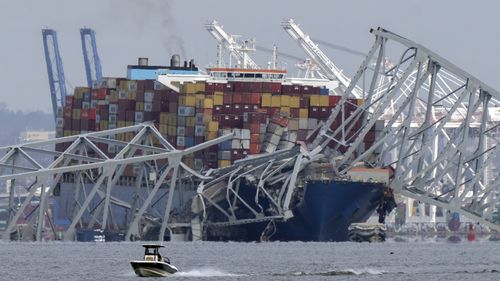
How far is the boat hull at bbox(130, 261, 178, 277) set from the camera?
10288 centimetres

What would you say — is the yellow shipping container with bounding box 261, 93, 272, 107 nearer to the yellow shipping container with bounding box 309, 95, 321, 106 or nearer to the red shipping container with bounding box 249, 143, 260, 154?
the yellow shipping container with bounding box 309, 95, 321, 106

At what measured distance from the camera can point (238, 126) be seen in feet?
568

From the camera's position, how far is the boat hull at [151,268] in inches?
4050

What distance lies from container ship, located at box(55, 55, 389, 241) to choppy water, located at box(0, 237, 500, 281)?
322 centimetres

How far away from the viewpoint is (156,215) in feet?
546

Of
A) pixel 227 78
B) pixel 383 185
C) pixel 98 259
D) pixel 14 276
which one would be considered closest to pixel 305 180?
pixel 383 185

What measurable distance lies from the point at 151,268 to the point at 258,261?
73.8 feet

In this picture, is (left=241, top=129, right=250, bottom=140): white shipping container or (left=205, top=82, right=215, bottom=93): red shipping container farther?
(left=205, top=82, right=215, bottom=93): red shipping container

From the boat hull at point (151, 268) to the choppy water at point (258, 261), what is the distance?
0.70m

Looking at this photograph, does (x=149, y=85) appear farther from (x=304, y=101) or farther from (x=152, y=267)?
(x=152, y=267)

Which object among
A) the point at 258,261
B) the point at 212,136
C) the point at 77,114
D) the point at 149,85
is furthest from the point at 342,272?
the point at 77,114

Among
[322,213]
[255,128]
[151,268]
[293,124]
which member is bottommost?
[151,268]

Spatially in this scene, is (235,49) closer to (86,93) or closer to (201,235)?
(86,93)

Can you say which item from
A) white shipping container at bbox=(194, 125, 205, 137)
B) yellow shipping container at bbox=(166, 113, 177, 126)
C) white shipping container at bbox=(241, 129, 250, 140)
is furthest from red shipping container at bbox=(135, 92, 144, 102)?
white shipping container at bbox=(241, 129, 250, 140)
